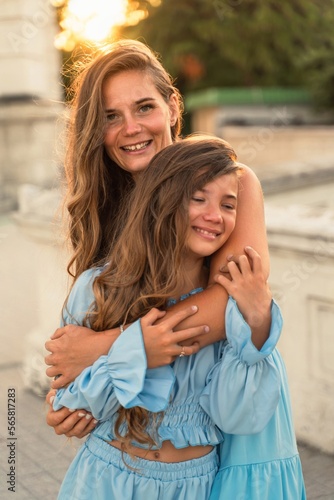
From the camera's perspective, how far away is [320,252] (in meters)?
3.77

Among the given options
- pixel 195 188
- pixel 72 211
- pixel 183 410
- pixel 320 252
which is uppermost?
pixel 195 188

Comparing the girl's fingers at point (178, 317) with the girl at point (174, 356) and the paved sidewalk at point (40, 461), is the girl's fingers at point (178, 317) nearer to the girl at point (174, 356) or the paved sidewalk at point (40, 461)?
the girl at point (174, 356)

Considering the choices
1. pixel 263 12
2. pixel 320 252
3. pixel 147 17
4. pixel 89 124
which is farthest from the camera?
pixel 147 17

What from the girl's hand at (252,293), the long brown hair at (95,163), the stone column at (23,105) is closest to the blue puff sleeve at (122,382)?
the girl's hand at (252,293)

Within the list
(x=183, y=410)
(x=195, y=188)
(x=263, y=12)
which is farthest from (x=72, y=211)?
(x=263, y=12)

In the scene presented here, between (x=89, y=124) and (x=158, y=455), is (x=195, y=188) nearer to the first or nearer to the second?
(x=89, y=124)

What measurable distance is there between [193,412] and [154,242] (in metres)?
0.47

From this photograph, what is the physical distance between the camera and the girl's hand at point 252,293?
77.4 inches

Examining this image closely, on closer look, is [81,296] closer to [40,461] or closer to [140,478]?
[140,478]

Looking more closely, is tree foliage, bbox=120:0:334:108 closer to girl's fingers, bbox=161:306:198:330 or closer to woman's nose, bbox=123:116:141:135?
woman's nose, bbox=123:116:141:135

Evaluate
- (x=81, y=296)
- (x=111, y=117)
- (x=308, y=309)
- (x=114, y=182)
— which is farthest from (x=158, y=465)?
(x=308, y=309)

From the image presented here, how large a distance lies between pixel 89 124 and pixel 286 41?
2034 cm

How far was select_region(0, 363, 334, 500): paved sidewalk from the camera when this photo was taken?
3682mm

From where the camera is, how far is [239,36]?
2166 centimetres
